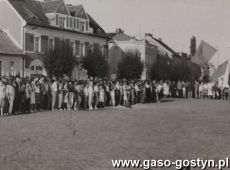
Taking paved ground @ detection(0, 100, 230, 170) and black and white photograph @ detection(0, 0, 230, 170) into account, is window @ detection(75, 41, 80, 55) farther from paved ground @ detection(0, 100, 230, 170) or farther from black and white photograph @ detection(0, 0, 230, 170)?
paved ground @ detection(0, 100, 230, 170)

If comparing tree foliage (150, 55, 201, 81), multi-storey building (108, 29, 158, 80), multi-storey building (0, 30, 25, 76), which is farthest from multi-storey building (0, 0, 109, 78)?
tree foliage (150, 55, 201, 81)

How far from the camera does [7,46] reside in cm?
4150

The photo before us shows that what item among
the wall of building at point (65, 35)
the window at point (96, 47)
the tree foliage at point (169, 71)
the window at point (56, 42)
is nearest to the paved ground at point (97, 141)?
the window at point (56, 42)

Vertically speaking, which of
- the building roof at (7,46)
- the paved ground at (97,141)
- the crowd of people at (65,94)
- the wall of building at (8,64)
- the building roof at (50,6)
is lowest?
the paved ground at (97,141)

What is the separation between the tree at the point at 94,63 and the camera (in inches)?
1903

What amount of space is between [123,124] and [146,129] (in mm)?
1673

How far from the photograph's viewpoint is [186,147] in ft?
40.9

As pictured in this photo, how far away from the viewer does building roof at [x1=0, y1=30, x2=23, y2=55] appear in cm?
4059

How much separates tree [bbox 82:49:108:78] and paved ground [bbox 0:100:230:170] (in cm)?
2834

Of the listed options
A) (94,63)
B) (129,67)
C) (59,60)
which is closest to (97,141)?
(59,60)

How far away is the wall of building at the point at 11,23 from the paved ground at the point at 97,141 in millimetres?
23664

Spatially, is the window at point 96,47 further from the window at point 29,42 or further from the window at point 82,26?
the window at point 29,42

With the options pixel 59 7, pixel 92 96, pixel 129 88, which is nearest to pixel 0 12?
pixel 59 7

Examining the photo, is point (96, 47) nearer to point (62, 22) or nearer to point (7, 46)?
point (62, 22)
